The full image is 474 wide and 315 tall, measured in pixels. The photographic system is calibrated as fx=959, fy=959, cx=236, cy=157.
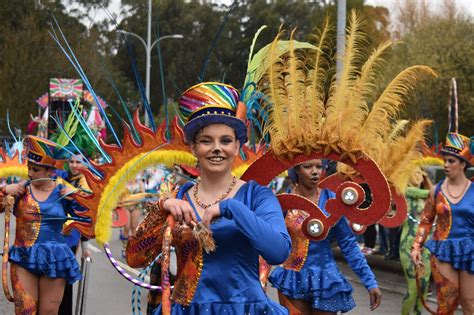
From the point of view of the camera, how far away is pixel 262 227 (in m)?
3.84

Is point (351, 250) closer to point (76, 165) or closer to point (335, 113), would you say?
point (335, 113)

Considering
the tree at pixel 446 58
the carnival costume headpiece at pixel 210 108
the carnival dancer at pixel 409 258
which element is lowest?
the carnival dancer at pixel 409 258

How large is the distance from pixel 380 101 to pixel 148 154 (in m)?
1.23

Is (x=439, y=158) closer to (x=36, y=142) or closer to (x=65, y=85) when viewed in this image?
(x=36, y=142)

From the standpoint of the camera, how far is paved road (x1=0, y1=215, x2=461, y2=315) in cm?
1057

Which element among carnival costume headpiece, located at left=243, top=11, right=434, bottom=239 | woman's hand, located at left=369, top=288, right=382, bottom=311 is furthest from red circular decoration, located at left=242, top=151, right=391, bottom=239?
woman's hand, located at left=369, top=288, right=382, bottom=311

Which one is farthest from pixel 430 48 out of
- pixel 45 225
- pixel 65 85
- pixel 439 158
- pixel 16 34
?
pixel 45 225

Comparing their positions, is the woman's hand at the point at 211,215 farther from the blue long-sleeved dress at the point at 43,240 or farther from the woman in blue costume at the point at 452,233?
the woman in blue costume at the point at 452,233

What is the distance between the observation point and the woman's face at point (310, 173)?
676 centimetres

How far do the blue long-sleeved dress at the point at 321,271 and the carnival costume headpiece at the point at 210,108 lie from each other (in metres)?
2.31

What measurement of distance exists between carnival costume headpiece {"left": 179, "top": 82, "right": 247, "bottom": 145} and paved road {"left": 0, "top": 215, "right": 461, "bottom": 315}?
6335 millimetres

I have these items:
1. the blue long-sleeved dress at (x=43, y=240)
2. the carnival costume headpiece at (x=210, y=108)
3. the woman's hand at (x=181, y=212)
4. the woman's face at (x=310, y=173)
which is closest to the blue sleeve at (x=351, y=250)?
the woman's face at (x=310, y=173)

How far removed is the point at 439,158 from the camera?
364 inches

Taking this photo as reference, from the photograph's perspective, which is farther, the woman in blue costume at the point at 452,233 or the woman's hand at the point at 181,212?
the woman in blue costume at the point at 452,233
